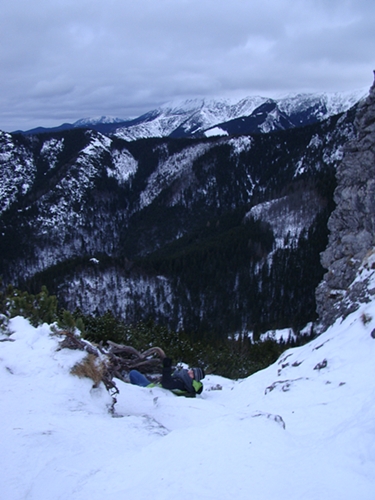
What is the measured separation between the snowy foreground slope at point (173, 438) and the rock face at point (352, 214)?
30.1m

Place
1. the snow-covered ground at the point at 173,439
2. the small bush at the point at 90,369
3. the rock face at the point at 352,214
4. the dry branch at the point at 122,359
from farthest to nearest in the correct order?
the rock face at the point at 352,214, the dry branch at the point at 122,359, the small bush at the point at 90,369, the snow-covered ground at the point at 173,439

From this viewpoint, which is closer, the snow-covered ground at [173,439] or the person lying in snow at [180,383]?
the snow-covered ground at [173,439]

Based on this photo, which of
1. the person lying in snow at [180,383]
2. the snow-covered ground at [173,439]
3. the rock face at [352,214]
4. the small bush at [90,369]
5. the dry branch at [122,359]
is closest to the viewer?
the snow-covered ground at [173,439]

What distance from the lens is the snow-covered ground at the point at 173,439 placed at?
6.24 meters

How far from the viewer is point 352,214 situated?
47.5 m

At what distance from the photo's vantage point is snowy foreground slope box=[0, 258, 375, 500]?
6246 millimetres

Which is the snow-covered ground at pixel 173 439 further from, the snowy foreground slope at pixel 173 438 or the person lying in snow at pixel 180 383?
the person lying in snow at pixel 180 383

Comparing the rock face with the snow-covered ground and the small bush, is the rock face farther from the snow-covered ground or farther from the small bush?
the small bush

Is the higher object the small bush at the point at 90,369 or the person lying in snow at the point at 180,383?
the small bush at the point at 90,369

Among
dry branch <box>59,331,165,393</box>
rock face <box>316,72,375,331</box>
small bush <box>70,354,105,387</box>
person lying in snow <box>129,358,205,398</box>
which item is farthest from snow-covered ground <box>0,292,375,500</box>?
rock face <box>316,72,375,331</box>

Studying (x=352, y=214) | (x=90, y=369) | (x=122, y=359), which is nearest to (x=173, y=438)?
(x=90, y=369)

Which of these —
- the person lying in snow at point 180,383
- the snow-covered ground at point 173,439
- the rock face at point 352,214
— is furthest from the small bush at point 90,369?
the rock face at point 352,214

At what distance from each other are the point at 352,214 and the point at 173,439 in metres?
46.1

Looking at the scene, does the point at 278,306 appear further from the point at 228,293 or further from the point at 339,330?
the point at 339,330
